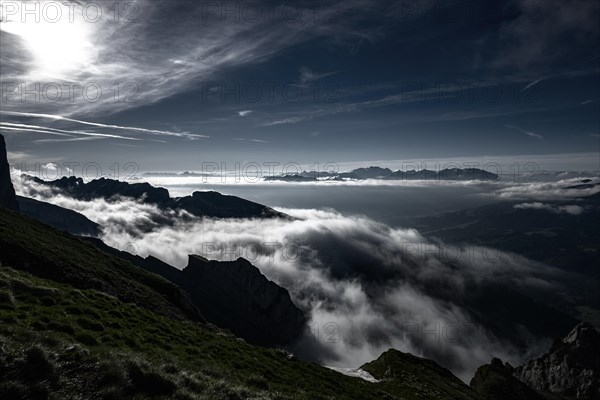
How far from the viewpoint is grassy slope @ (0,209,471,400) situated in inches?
544

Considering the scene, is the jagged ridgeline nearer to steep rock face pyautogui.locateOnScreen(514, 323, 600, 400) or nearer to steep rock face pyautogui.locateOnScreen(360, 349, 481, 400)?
steep rock face pyautogui.locateOnScreen(360, 349, 481, 400)

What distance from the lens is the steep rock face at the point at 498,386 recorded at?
94881 millimetres

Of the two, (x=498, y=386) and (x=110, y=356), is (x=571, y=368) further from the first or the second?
(x=110, y=356)

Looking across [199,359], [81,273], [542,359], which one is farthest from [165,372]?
[542,359]

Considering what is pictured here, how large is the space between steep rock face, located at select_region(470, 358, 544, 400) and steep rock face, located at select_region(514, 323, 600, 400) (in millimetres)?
76109

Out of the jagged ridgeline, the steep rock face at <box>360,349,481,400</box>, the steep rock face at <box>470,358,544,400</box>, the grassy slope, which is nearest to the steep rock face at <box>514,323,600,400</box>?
the steep rock face at <box>470,358,544,400</box>

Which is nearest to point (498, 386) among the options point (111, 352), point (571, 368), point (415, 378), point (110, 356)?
point (415, 378)

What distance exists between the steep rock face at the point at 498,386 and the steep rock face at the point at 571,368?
76.1 m

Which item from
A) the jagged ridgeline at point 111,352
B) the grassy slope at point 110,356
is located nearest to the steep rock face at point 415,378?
the jagged ridgeline at point 111,352

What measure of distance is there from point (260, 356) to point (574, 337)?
23334cm

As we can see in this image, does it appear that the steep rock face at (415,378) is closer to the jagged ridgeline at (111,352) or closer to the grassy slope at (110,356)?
the jagged ridgeline at (111,352)

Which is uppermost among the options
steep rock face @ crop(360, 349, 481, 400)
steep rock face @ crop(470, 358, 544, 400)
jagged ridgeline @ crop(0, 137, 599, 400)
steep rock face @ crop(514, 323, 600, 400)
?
jagged ridgeline @ crop(0, 137, 599, 400)

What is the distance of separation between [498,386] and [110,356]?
120507 millimetres

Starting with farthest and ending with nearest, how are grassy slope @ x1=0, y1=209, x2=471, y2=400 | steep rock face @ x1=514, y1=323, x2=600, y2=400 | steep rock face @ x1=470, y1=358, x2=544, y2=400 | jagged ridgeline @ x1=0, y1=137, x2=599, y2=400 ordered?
1. steep rock face @ x1=514, y1=323, x2=600, y2=400
2. steep rock face @ x1=470, y1=358, x2=544, y2=400
3. jagged ridgeline @ x1=0, y1=137, x2=599, y2=400
4. grassy slope @ x1=0, y1=209, x2=471, y2=400
